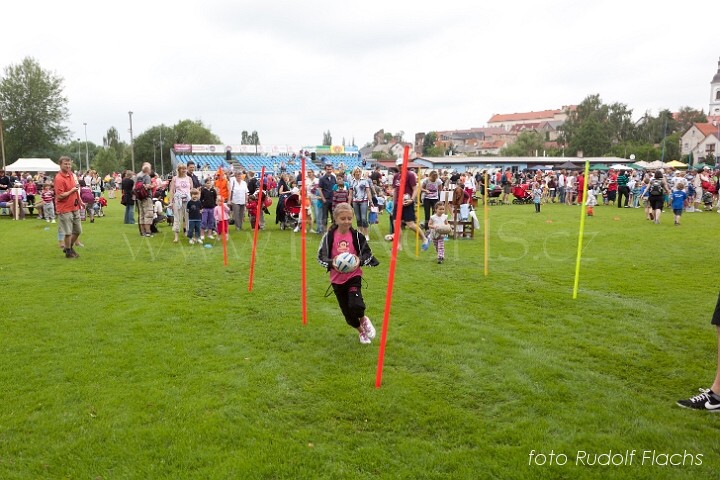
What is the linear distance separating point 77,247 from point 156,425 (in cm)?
1033

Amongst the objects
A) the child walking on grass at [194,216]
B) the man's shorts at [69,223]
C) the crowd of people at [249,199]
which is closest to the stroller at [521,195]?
the crowd of people at [249,199]

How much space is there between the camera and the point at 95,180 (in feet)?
84.5

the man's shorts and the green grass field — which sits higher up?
the man's shorts

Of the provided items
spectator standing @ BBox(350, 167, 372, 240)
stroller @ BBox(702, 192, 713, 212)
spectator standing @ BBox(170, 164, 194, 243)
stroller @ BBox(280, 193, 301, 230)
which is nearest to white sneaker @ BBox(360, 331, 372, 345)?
spectator standing @ BBox(350, 167, 372, 240)

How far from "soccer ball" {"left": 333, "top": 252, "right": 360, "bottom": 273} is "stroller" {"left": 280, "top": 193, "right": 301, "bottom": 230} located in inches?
422

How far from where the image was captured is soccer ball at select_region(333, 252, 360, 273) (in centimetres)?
581

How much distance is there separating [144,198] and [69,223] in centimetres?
332

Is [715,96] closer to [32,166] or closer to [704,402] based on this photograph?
[32,166]

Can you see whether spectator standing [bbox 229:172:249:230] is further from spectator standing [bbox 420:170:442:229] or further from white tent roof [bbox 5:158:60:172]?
white tent roof [bbox 5:158:60:172]

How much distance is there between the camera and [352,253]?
19.9 ft

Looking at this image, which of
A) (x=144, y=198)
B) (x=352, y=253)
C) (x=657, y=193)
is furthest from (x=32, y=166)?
(x=352, y=253)

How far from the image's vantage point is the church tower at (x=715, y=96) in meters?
119

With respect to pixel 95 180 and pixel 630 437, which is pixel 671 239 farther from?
pixel 95 180

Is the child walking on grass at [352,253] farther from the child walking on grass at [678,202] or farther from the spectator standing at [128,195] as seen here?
the child walking on grass at [678,202]
